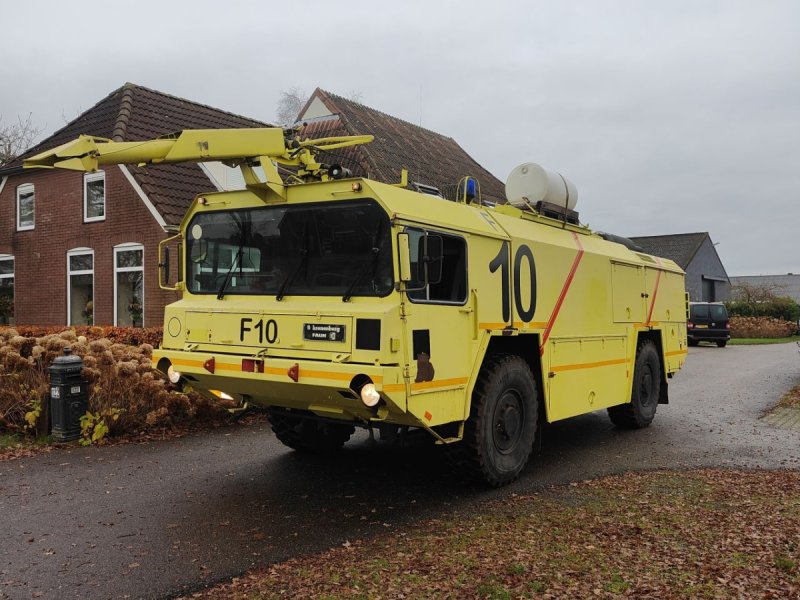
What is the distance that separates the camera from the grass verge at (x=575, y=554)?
4145 mm

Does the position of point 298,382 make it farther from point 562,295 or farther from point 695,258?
point 695,258

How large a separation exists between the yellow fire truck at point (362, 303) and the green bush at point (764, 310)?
127ft

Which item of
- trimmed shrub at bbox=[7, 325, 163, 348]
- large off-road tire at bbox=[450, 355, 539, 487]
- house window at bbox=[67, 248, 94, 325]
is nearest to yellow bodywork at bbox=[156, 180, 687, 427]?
large off-road tire at bbox=[450, 355, 539, 487]

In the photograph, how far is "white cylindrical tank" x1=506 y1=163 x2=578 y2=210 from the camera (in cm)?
807

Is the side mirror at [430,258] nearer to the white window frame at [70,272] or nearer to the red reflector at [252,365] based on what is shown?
the red reflector at [252,365]

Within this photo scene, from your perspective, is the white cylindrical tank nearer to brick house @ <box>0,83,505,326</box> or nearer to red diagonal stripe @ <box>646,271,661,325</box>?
red diagonal stripe @ <box>646,271,661,325</box>

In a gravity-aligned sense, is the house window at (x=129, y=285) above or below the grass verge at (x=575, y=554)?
above

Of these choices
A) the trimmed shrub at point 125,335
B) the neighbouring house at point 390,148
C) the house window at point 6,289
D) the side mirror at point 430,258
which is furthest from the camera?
the neighbouring house at point 390,148

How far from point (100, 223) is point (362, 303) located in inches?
491

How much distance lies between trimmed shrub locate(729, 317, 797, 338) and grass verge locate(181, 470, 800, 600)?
34948 millimetres

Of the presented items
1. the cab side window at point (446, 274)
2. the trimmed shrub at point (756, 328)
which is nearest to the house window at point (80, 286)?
the cab side window at point (446, 274)

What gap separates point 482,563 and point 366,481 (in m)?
2.39

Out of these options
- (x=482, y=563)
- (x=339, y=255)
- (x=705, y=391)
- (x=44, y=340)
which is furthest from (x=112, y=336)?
(x=705, y=391)

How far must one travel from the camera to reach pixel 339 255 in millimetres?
5566
